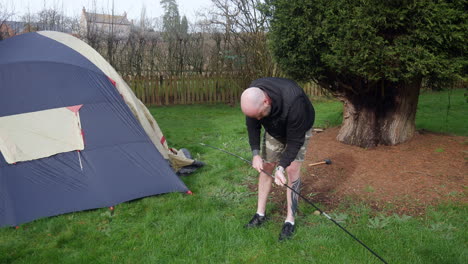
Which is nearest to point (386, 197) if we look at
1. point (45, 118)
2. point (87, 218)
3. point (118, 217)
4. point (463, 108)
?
point (118, 217)

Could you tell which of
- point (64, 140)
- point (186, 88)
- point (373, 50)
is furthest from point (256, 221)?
point (186, 88)

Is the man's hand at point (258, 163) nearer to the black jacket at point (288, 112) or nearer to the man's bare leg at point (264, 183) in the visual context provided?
the man's bare leg at point (264, 183)

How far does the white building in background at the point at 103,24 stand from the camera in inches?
481

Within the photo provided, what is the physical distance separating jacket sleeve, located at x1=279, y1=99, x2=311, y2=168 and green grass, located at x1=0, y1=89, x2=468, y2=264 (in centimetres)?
78

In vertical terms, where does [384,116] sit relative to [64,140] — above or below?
above

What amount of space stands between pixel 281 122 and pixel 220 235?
1.21 meters

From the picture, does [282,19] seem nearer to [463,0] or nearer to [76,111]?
[463,0]

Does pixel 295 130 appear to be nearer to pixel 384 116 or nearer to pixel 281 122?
pixel 281 122

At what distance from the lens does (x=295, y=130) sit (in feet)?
9.78

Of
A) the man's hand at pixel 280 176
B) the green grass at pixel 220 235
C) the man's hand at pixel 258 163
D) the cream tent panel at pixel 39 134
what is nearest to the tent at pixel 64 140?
the cream tent panel at pixel 39 134

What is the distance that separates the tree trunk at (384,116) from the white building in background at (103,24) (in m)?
9.66

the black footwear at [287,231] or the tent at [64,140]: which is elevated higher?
the tent at [64,140]

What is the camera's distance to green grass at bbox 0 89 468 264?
117 inches

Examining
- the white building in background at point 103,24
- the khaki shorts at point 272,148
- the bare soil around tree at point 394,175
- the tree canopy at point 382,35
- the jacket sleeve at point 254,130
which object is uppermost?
the white building in background at point 103,24
